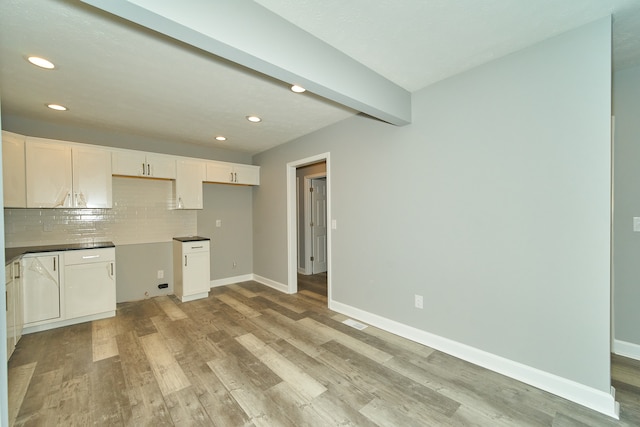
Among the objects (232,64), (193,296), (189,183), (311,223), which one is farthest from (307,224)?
(232,64)

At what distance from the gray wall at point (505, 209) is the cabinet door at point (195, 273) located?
2459 mm

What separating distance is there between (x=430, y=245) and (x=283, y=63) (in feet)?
6.61

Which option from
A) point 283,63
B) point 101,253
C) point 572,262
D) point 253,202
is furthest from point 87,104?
point 572,262

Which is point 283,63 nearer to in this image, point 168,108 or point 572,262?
point 168,108

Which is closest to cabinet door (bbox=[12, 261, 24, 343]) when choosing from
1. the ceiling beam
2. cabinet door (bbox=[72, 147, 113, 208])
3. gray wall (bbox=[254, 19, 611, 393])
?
cabinet door (bbox=[72, 147, 113, 208])

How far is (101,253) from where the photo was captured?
3.36 metres

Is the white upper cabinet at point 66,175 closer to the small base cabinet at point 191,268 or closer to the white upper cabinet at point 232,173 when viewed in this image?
the small base cabinet at point 191,268

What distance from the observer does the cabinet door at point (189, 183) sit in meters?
4.12

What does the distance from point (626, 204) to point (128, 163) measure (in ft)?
18.2

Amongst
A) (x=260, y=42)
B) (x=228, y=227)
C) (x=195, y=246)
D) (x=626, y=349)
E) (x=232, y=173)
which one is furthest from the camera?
(x=228, y=227)

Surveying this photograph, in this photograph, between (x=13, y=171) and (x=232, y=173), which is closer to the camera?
(x=13, y=171)

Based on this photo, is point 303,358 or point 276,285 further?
point 276,285

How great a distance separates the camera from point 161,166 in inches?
157

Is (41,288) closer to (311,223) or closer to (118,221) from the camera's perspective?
(118,221)
